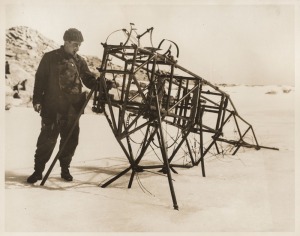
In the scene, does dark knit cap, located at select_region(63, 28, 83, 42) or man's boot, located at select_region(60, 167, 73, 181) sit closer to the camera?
dark knit cap, located at select_region(63, 28, 83, 42)

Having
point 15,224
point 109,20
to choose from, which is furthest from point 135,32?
point 15,224

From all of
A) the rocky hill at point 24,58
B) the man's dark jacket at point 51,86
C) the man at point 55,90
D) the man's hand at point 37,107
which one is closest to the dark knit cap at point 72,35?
the man at point 55,90

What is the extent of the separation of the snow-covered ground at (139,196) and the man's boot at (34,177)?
58 mm

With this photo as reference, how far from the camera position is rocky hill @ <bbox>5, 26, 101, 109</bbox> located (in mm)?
5707

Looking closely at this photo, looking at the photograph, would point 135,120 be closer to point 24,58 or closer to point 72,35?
point 72,35

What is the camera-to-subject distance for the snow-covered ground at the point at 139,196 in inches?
160

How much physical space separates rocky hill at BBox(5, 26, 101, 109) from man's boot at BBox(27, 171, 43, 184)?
5.93ft

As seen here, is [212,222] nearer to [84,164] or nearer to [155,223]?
[155,223]

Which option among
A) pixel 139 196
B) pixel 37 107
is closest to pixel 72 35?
pixel 37 107

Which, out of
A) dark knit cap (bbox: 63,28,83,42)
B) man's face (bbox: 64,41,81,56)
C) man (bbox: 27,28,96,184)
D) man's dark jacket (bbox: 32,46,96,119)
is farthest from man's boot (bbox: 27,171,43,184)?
dark knit cap (bbox: 63,28,83,42)

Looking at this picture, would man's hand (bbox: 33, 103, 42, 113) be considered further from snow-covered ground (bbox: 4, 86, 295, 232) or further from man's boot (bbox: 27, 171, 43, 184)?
man's boot (bbox: 27, 171, 43, 184)

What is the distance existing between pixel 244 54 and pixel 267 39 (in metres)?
0.43

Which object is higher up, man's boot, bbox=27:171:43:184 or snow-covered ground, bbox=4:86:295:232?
man's boot, bbox=27:171:43:184

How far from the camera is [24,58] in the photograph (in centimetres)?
775
